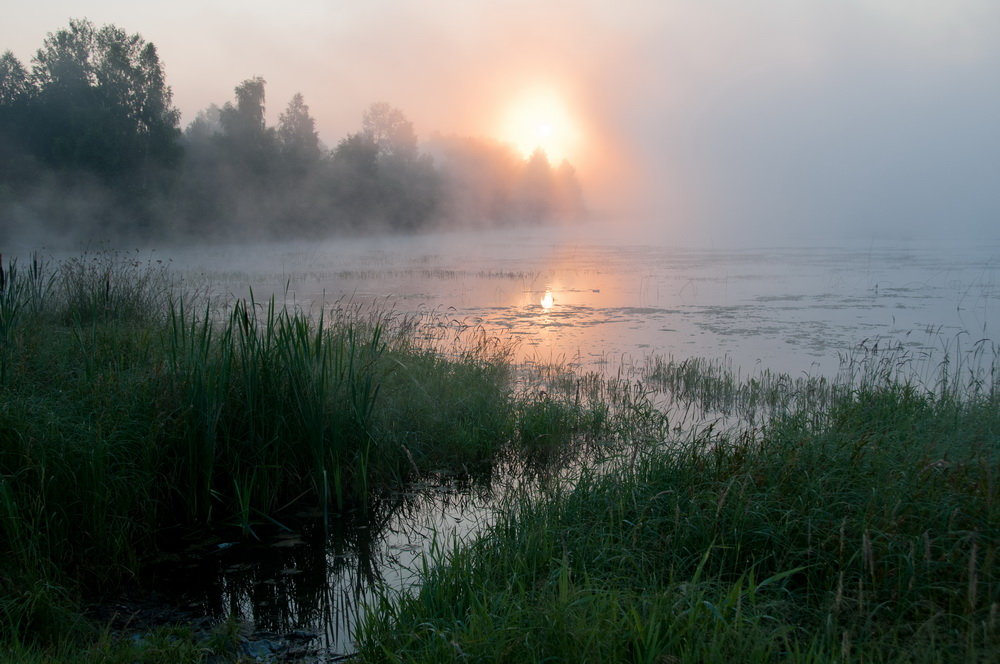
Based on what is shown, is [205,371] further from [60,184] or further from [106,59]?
[106,59]

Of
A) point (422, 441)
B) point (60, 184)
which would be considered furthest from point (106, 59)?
point (422, 441)

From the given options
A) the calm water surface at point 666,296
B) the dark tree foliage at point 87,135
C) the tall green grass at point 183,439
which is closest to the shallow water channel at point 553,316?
the calm water surface at point 666,296

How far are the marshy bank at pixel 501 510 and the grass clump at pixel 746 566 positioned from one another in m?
0.01

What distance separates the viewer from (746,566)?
8.74 feet

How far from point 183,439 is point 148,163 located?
24.0 metres

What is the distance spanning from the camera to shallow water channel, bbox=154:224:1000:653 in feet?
11.1

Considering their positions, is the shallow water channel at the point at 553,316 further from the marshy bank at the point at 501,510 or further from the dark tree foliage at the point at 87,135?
the dark tree foliage at the point at 87,135

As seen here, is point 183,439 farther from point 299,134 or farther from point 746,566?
point 299,134

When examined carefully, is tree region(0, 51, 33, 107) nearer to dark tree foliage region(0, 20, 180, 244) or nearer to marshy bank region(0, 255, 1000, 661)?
dark tree foliage region(0, 20, 180, 244)

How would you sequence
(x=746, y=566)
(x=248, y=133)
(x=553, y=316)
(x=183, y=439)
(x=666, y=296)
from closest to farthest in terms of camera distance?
1. (x=746, y=566)
2. (x=183, y=439)
3. (x=553, y=316)
4. (x=666, y=296)
5. (x=248, y=133)

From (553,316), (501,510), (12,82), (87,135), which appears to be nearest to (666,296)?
(553,316)

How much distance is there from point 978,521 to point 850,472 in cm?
53

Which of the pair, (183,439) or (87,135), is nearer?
(183,439)

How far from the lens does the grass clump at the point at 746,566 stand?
2.03 metres
